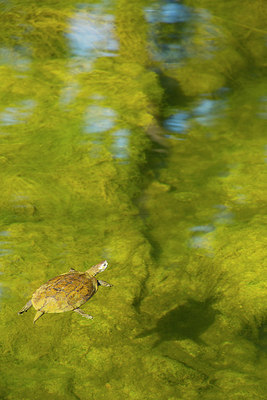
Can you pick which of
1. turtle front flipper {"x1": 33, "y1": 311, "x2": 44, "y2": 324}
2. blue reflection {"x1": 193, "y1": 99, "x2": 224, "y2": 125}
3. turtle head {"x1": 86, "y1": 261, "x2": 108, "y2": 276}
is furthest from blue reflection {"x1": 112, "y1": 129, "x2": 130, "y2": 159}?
turtle front flipper {"x1": 33, "y1": 311, "x2": 44, "y2": 324}

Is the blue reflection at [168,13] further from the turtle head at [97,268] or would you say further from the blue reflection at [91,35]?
the turtle head at [97,268]

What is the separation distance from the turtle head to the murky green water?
0.07 metres

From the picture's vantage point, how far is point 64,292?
266 centimetres

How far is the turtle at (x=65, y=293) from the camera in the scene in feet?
8.46

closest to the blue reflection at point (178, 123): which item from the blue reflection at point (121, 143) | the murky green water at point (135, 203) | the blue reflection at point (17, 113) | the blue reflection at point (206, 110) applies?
the murky green water at point (135, 203)

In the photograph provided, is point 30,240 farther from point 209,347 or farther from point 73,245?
point 209,347

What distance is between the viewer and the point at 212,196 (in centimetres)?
365

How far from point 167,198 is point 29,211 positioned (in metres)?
1.00

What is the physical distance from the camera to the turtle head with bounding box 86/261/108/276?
282 cm

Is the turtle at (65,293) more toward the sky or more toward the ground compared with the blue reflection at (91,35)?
more toward the ground

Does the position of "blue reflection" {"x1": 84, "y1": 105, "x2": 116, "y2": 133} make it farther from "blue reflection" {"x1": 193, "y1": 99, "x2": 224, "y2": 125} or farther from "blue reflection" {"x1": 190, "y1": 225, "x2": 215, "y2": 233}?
"blue reflection" {"x1": 190, "y1": 225, "x2": 215, "y2": 233}

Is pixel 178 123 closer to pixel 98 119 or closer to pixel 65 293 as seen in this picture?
pixel 98 119

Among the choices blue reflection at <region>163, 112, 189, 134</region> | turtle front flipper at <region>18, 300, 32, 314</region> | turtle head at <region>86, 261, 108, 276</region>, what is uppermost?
blue reflection at <region>163, 112, 189, 134</region>

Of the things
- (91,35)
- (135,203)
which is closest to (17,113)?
(135,203)
